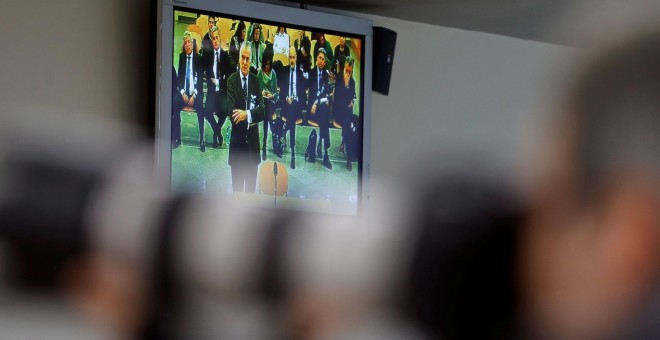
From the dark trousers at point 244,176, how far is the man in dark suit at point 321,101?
0.02 m

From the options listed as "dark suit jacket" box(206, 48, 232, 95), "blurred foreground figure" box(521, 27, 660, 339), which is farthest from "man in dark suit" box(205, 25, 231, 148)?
"blurred foreground figure" box(521, 27, 660, 339)

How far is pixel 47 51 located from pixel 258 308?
0.66 ft

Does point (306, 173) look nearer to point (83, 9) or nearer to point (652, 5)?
point (652, 5)

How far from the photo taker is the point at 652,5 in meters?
0.19

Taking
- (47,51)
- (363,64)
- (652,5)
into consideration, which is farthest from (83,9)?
(652,5)

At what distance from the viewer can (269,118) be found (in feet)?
0.79

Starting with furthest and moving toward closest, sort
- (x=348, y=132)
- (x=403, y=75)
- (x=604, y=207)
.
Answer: (x=403, y=75)
(x=348, y=132)
(x=604, y=207)

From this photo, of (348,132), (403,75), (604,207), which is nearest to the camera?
(604,207)

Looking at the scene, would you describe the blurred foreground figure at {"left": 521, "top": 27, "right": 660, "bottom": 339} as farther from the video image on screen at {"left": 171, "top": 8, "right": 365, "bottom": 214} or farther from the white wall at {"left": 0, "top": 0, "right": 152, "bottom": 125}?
the white wall at {"left": 0, "top": 0, "right": 152, "bottom": 125}

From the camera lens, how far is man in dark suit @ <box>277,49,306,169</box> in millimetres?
240

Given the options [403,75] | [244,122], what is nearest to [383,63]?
[403,75]

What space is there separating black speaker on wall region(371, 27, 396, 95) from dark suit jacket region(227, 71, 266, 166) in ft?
0.23

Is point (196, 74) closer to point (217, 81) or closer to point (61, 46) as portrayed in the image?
point (217, 81)

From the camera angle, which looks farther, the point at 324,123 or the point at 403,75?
the point at 403,75
